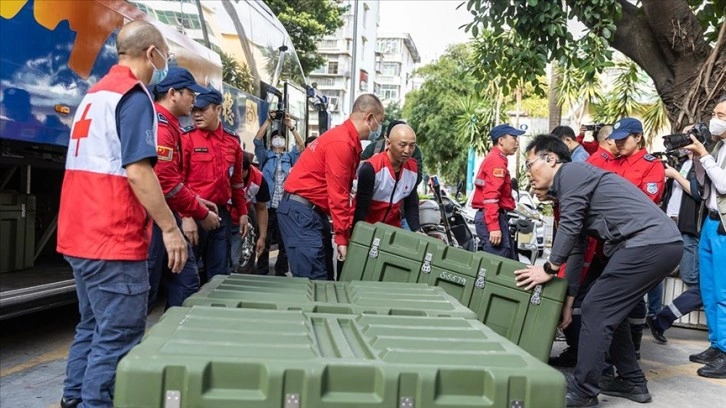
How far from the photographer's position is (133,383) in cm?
205

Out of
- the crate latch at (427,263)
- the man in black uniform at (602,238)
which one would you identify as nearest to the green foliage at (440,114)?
the crate latch at (427,263)

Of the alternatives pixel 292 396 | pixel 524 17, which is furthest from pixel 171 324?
pixel 524 17

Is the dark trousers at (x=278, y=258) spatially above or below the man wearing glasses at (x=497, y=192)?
below

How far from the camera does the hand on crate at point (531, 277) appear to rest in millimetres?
3967

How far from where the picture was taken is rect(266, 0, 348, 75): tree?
21.0 metres

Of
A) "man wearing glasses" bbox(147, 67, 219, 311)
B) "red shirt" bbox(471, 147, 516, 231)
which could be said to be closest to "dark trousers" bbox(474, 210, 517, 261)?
"red shirt" bbox(471, 147, 516, 231)

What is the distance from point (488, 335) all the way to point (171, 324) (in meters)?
1.21

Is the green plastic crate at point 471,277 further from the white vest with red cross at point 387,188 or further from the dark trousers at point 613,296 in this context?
the white vest with red cross at point 387,188

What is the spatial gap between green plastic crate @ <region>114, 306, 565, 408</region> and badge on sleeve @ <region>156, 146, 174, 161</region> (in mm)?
1683

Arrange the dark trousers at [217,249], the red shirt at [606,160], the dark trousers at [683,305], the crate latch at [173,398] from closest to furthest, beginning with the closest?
1. the crate latch at [173,398]
2. the dark trousers at [217,249]
3. the red shirt at [606,160]
4. the dark trousers at [683,305]

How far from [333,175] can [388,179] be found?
0.82m

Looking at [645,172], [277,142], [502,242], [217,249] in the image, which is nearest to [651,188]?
[645,172]

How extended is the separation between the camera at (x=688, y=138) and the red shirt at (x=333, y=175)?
2430 mm

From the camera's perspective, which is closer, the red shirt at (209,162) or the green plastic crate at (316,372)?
the green plastic crate at (316,372)
